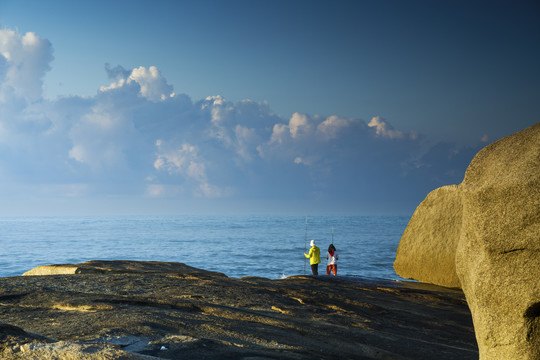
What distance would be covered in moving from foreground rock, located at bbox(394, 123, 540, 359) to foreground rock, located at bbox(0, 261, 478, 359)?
156 centimetres

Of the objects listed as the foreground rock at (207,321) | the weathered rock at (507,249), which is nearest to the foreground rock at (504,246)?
the weathered rock at (507,249)

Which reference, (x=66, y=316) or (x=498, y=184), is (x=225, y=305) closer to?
(x=66, y=316)

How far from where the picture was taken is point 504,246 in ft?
11.6

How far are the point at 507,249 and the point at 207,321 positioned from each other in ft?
10.6

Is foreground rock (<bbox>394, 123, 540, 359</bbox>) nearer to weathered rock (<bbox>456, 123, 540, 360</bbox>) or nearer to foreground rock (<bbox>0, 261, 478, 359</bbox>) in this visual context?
weathered rock (<bbox>456, 123, 540, 360</bbox>)

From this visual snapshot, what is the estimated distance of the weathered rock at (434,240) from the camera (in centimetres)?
1414

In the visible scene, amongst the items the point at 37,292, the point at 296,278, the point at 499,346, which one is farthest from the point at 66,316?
the point at 296,278

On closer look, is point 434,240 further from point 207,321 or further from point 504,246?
point 504,246

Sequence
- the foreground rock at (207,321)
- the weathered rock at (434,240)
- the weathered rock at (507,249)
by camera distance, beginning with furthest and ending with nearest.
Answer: the weathered rock at (434,240) < the foreground rock at (207,321) < the weathered rock at (507,249)

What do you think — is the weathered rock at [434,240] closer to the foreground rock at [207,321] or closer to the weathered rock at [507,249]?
the foreground rock at [207,321]

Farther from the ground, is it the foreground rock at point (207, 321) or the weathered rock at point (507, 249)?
the weathered rock at point (507, 249)

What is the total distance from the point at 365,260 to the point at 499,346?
26799mm

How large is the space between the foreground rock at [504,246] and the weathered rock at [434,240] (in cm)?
1057

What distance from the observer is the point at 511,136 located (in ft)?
13.2
